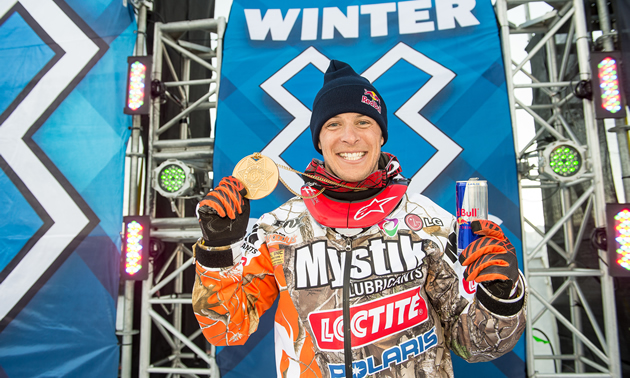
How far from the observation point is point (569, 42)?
309 centimetres

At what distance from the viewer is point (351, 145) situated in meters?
1.46

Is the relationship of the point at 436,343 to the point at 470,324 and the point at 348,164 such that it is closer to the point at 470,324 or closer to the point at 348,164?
the point at 470,324

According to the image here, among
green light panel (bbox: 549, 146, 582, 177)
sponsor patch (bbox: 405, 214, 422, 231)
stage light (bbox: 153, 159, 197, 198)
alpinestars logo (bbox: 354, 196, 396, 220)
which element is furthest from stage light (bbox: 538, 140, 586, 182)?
stage light (bbox: 153, 159, 197, 198)

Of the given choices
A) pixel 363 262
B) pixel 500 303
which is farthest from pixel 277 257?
pixel 500 303

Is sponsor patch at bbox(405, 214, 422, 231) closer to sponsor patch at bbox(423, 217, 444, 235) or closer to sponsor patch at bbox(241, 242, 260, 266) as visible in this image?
sponsor patch at bbox(423, 217, 444, 235)

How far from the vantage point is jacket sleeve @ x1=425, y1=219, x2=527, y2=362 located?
115 cm

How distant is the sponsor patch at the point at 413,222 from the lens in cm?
144

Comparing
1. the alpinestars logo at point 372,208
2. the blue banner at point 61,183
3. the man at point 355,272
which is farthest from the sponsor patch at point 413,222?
the blue banner at point 61,183

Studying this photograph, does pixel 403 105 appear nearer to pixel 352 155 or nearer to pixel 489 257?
pixel 352 155

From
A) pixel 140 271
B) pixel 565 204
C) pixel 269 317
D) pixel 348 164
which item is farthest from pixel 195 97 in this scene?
pixel 565 204

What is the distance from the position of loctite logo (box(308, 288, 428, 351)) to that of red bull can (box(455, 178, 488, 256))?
34cm

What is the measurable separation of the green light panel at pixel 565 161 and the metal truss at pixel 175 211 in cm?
283

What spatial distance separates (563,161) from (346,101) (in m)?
2.13

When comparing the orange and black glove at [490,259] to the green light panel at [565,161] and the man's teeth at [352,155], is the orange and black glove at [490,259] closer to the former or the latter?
the man's teeth at [352,155]
